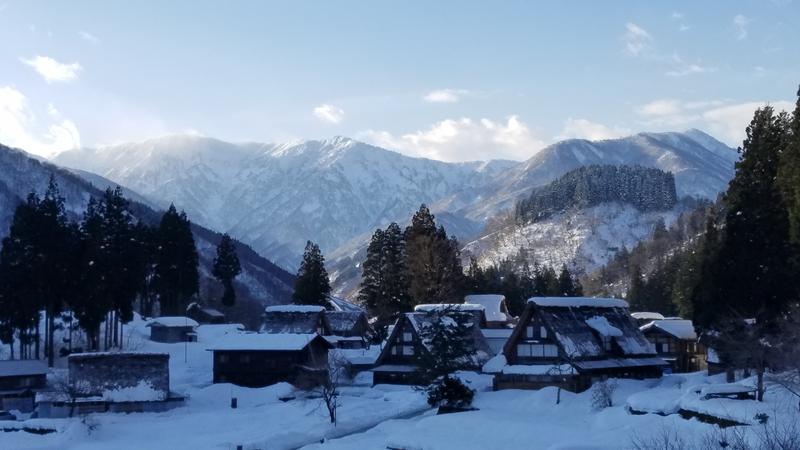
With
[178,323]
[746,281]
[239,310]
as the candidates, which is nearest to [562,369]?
[746,281]

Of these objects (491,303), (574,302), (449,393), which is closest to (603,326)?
(574,302)

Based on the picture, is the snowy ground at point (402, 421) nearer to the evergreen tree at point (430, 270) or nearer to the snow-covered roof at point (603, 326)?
the snow-covered roof at point (603, 326)

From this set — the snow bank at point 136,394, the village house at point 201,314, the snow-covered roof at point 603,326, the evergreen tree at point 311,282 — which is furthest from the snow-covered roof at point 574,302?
the village house at point 201,314

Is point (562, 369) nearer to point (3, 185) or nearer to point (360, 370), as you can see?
point (360, 370)

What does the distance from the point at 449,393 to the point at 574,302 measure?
38.8 ft

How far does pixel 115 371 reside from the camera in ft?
148

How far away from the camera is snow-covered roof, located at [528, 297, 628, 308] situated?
48.6 meters

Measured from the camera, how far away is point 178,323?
68562mm

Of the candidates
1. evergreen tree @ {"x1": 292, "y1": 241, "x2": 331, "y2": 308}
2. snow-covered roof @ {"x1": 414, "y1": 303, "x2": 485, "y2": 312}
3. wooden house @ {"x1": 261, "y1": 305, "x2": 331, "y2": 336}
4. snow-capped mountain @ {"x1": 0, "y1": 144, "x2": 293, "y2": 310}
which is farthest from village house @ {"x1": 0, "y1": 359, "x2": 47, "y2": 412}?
snow-capped mountain @ {"x1": 0, "y1": 144, "x2": 293, "y2": 310}

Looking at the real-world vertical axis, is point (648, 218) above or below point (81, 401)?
above

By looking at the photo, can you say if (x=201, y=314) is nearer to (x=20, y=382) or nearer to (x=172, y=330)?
(x=172, y=330)

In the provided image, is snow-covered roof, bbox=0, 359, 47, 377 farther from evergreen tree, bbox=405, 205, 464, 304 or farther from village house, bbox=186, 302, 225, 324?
village house, bbox=186, 302, 225, 324

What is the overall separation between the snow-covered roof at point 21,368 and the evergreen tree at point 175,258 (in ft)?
80.9

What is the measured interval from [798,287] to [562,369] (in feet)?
46.3
